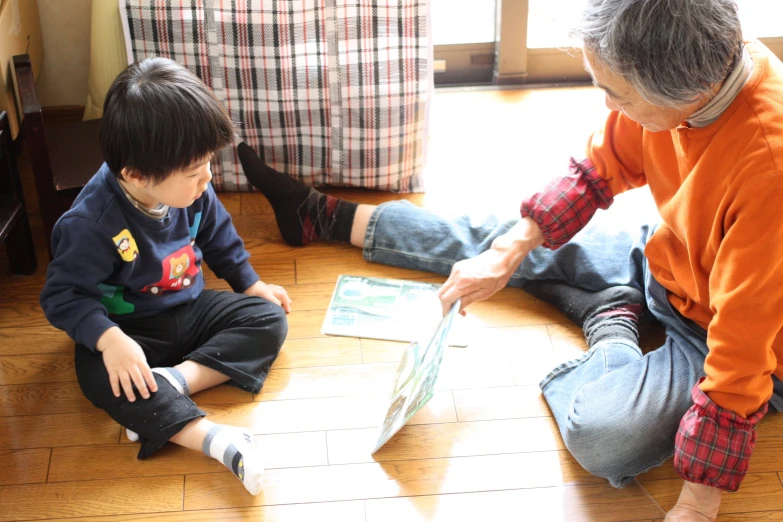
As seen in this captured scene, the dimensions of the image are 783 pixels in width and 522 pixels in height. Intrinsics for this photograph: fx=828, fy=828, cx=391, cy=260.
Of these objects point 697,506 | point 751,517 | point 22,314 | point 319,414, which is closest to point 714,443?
point 697,506

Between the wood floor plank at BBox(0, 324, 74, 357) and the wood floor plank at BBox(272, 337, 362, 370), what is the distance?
425mm

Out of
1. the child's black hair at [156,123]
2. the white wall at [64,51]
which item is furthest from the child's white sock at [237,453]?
the white wall at [64,51]

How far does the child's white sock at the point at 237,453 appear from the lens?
1340 mm

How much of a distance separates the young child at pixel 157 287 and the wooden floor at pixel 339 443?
6 centimetres

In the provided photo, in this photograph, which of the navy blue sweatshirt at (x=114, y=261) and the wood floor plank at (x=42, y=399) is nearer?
the navy blue sweatshirt at (x=114, y=261)

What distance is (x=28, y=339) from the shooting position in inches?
65.7

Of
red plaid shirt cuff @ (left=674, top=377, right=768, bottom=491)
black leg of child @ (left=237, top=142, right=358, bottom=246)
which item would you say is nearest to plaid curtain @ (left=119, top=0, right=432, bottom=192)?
black leg of child @ (left=237, top=142, right=358, bottom=246)

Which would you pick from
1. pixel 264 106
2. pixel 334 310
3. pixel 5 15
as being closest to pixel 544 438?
pixel 334 310

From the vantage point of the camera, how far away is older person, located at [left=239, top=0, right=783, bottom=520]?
3.56 ft

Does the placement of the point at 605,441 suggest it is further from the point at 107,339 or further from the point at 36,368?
the point at 36,368

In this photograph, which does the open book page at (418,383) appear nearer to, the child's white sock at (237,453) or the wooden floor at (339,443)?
the wooden floor at (339,443)

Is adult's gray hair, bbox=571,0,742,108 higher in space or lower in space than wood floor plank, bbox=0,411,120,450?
higher

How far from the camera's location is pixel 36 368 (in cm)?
161

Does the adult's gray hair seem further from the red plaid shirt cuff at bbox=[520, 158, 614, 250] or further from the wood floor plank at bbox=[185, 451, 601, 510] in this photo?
the wood floor plank at bbox=[185, 451, 601, 510]
